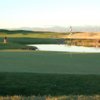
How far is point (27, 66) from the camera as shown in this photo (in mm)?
19172

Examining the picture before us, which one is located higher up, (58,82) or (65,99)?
→ (65,99)

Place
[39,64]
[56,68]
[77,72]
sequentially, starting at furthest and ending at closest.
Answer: [39,64] < [56,68] < [77,72]

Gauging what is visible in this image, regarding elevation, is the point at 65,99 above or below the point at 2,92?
above

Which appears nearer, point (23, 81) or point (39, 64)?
point (23, 81)

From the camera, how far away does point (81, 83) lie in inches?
597

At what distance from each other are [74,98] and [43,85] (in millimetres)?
6170

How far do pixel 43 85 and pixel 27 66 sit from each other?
4.70m

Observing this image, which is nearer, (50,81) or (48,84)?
(48,84)

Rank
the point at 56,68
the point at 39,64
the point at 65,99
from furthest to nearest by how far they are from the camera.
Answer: the point at 39,64 → the point at 56,68 → the point at 65,99

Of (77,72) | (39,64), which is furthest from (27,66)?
(77,72)

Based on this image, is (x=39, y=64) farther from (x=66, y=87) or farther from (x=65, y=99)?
(x=65, y=99)

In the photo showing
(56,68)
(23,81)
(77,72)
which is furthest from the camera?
(56,68)

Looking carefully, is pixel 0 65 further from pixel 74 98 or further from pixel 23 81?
pixel 74 98

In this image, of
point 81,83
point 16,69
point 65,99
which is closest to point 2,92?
point 81,83
